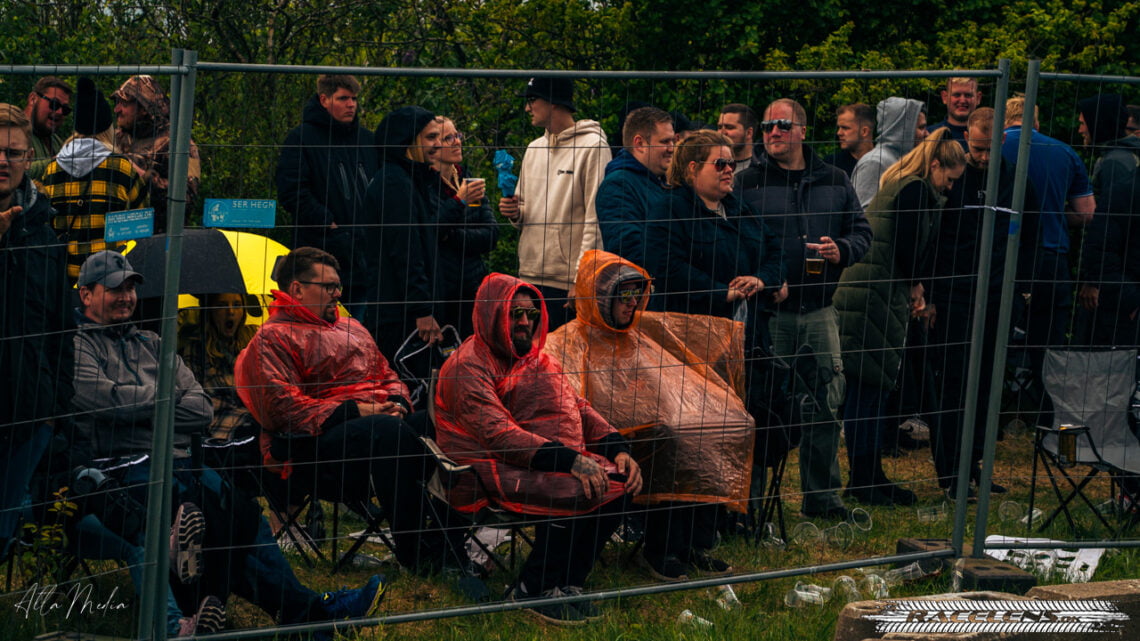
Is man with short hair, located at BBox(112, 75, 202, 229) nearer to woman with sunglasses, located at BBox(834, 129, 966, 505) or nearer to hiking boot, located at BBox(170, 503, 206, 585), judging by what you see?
hiking boot, located at BBox(170, 503, 206, 585)

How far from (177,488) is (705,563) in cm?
231

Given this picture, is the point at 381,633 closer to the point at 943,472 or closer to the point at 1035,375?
the point at 943,472

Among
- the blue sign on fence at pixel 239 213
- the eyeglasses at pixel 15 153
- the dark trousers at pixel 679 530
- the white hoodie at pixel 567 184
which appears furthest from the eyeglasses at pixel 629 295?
the eyeglasses at pixel 15 153

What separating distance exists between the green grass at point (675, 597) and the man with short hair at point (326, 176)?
1259 millimetres

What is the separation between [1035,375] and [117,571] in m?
5.47

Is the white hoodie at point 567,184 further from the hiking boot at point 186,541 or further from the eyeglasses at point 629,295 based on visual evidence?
the hiking boot at point 186,541

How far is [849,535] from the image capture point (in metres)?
6.48

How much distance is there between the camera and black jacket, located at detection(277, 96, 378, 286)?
18.8ft

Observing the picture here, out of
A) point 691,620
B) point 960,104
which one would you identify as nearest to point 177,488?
point 691,620

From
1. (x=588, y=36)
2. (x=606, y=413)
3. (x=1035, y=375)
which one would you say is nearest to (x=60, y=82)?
(x=606, y=413)

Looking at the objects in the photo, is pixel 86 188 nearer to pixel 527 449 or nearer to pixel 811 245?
pixel 527 449

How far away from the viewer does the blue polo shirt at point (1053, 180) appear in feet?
27.1

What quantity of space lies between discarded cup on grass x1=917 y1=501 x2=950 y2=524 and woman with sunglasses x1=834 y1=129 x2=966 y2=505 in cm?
8

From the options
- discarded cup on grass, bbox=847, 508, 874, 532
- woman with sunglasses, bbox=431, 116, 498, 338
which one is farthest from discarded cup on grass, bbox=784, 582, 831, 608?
woman with sunglasses, bbox=431, 116, 498, 338
